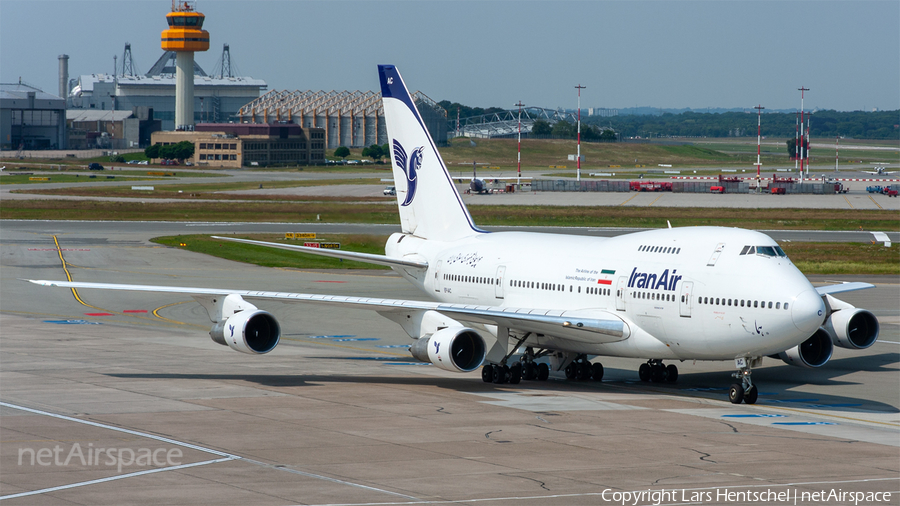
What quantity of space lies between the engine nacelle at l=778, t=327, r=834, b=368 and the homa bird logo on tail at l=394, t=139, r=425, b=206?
52.7 feet

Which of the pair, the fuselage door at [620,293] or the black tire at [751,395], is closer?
the black tire at [751,395]

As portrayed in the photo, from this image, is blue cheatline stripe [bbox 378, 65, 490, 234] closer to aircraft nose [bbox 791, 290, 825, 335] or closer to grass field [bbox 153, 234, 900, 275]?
aircraft nose [bbox 791, 290, 825, 335]

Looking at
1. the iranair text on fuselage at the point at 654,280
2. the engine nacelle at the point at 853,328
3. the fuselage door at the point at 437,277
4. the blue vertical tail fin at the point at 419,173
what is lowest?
the engine nacelle at the point at 853,328

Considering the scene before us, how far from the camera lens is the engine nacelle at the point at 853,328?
116 ft

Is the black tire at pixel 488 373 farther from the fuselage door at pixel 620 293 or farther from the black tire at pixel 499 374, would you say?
the fuselage door at pixel 620 293

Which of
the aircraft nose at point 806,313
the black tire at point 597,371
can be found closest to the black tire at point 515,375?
the black tire at point 597,371

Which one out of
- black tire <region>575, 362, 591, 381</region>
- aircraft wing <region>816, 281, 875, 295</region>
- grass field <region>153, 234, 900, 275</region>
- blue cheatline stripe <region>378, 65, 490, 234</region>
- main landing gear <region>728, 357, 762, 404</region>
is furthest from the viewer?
grass field <region>153, 234, 900, 275</region>

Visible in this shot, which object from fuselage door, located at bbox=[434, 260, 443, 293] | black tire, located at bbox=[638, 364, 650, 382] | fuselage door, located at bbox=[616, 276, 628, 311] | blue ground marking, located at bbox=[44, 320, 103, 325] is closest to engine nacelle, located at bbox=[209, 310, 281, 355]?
fuselage door, located at bbox=[434, 260, 443, 293]

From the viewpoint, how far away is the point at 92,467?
69.5 feet

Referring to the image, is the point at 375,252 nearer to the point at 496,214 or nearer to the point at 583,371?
the point at 496,214

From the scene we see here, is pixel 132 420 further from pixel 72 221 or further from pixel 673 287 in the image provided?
pixel 72 221

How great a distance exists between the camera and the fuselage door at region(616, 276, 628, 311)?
31.2 m

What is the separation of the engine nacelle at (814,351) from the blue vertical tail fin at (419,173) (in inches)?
515

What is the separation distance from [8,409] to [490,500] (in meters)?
15.5
